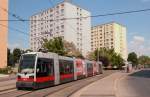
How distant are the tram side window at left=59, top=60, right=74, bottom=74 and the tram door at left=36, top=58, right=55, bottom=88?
11.3 feet

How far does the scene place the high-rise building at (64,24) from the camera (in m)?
110

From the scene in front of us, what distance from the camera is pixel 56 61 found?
2977 cm

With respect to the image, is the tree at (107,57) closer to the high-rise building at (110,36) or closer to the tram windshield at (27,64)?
the high-rise building at (110,36)

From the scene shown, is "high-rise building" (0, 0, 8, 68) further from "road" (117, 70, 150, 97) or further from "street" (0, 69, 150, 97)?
"street" (0, 69, 150, 97)

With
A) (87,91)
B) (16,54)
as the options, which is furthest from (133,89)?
(16,54)

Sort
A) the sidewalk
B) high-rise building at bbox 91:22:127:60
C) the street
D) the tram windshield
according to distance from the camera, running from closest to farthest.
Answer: the sidewalk < the street < the tram windshield < high-rise building at bbox 91:22:127:60

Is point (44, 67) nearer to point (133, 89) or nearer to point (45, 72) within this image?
point (45, 72)

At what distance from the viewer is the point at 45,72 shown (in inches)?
1027

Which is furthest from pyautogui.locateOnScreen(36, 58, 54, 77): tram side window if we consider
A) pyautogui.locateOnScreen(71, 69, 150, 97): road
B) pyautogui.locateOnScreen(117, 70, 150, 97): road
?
pyautogui.locateOnScreen(117, 70, 150, 97): road

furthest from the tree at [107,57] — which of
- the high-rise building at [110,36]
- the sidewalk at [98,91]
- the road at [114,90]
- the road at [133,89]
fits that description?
the sidewalk at [98,91]

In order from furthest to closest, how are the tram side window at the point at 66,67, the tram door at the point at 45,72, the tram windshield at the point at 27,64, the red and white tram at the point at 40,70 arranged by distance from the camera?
the tram side window at the point at 66,67 < the tram door at the point at 45,72 < the tram windshield at the point at 27,64 < the red and white tram at the point at 40,70

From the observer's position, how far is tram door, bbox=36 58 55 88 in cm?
2472

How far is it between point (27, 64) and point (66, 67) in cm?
991

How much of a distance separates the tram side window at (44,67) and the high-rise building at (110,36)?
12839 cm
